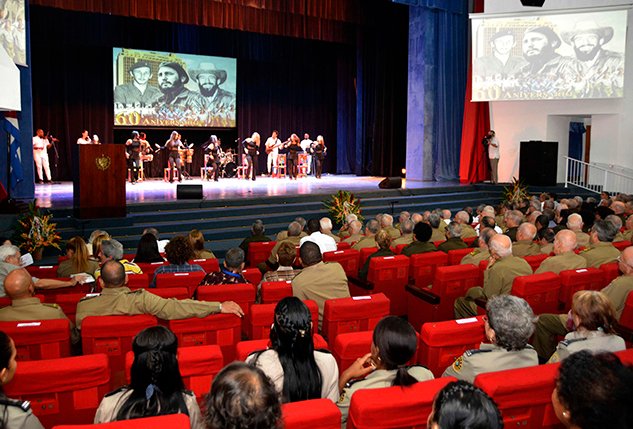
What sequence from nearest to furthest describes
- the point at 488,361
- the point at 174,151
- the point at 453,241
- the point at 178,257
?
the point at 488,361 → the point at 178,257 → the point at 453,241 → the point at 174,151

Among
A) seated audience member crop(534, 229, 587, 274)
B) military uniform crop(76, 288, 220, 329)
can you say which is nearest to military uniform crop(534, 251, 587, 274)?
seated audience member crop(534, 229, 587, 274)

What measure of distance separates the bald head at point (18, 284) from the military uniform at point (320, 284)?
161 cm

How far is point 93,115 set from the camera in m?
15.9

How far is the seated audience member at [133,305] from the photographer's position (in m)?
3.28

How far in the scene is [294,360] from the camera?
245 centimetres

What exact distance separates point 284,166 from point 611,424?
15.7 m

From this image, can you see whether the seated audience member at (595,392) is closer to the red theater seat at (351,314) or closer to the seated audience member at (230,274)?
the red theater seat at (351,314)

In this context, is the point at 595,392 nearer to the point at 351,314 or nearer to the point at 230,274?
the point at 351,314

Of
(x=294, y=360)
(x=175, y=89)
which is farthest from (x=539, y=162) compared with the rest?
(x=294, y=360)

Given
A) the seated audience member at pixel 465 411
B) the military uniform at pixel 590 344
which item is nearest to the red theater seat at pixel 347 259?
the military uniform at pixel 590 344

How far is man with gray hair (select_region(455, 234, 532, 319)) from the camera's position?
14.3 feet

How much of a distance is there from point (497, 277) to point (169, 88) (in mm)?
13095

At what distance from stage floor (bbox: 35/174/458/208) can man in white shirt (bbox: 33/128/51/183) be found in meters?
0.40

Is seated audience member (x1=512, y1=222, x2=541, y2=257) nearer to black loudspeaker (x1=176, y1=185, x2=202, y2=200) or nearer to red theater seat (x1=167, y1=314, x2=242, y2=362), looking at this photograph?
red theater seat (x1=167, y1=314, x2=242, y2=362)
